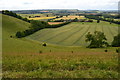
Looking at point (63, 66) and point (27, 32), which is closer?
point (63, 66)

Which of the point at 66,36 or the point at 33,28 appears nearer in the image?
the point at 66,36

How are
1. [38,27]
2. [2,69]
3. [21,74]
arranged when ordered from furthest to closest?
[38,27] → [2,69] → [21,74]

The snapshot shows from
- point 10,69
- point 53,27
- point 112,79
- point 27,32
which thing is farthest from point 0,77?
point 53,27

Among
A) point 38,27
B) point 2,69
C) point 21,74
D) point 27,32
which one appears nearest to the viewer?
point 21,74

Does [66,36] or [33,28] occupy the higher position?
[33,28]

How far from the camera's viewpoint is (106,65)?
Answer: 38.1 feet

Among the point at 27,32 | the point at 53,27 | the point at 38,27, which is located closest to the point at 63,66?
the point at 27,32

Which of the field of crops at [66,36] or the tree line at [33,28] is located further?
the tree line at [33,28]

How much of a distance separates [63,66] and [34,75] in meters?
2.72

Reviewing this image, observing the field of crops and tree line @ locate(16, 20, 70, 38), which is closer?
the field of crops

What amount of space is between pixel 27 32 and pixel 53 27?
34922 mm

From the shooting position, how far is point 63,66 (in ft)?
37.2

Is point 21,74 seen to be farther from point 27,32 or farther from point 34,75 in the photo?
point 27,32

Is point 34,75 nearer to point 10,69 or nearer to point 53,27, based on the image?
point 10,69
